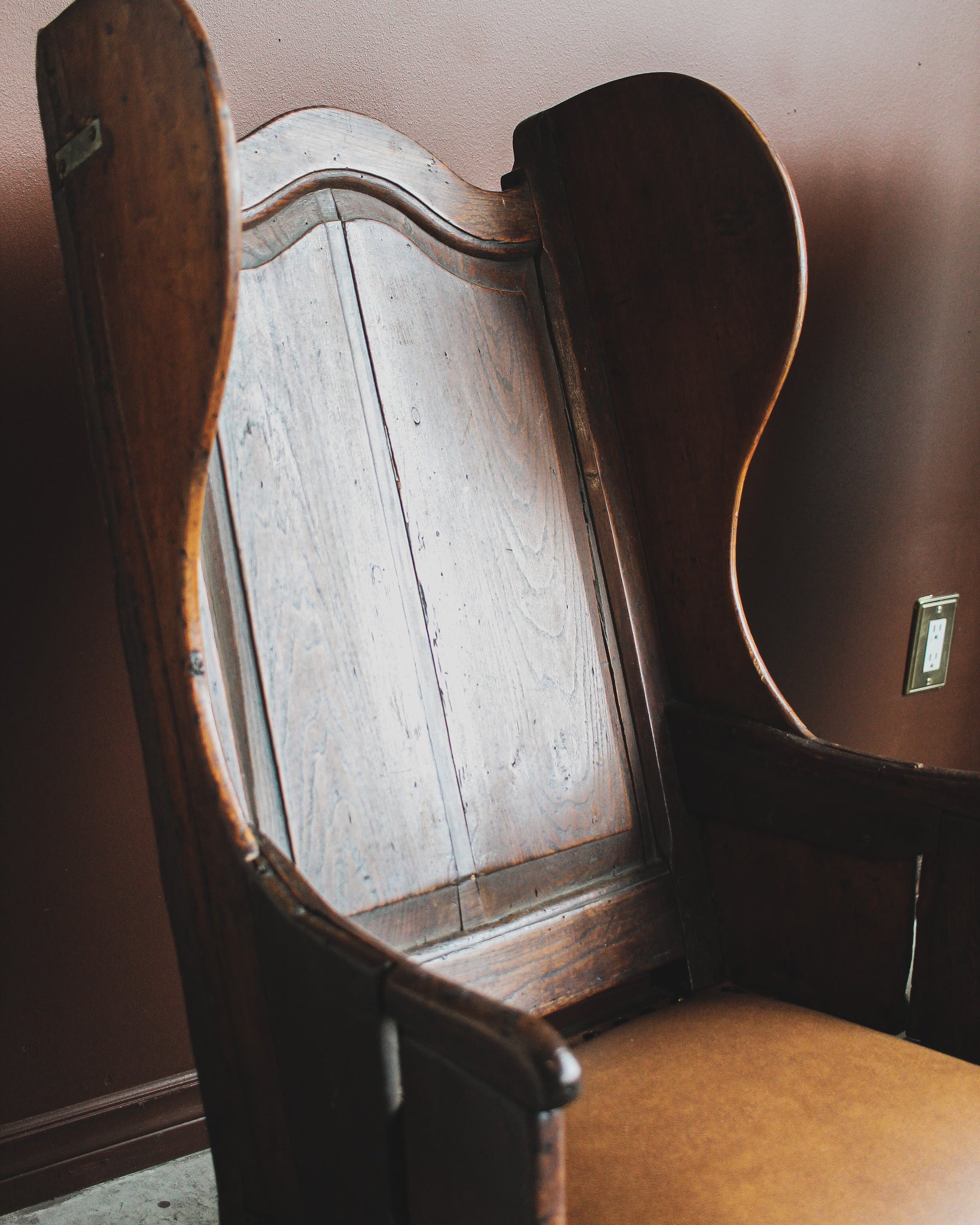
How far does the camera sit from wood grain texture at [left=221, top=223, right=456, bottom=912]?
844 mm

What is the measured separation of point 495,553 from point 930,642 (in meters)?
1.08

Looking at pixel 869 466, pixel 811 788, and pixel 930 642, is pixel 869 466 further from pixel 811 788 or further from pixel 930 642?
pixel 811 788

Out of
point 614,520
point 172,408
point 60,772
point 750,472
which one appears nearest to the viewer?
point 172,408

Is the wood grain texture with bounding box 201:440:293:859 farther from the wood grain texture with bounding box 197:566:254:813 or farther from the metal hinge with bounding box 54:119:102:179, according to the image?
the metal hinge with bounding box 54:119:102:179

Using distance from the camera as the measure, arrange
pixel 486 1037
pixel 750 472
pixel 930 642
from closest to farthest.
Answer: pixel 486 1037 < pixel 750 472 < pixel 930 642

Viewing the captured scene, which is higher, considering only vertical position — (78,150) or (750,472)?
(78,150)

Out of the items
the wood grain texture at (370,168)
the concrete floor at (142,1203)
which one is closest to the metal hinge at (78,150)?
the wood grain texture at (370,168)

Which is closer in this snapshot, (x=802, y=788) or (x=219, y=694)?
(x=219, y=694)

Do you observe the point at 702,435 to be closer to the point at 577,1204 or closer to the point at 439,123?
the point at 439,123

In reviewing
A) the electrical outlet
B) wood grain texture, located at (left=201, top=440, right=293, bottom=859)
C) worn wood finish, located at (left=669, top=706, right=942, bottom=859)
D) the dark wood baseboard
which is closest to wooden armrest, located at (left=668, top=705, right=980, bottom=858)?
worn wood finish, located at (left=669, top=706, right=942, bottom=859)

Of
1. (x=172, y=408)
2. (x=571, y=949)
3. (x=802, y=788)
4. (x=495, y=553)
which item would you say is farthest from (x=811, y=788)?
(x=172, y=408)

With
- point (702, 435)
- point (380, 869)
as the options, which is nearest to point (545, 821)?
point (380, 869)

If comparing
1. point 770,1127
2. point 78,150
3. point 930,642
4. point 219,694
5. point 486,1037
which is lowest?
point 770,1127

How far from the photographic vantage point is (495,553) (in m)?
0.98
